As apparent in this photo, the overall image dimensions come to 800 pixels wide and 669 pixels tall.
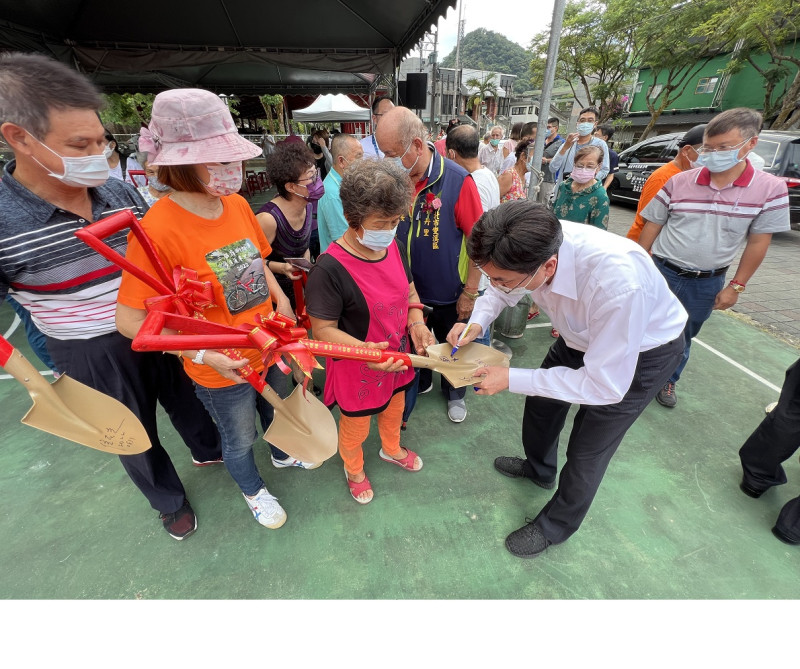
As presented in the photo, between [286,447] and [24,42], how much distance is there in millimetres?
5252

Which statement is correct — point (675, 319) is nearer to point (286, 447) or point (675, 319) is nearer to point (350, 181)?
point (350, 181)

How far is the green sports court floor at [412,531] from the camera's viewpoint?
176cm

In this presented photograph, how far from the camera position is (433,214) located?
2244 millimetres

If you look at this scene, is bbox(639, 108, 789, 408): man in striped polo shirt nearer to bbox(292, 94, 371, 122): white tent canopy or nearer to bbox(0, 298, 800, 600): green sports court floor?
bbox(0, 298, 800, 600): green sports court floor

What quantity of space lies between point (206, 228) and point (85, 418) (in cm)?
75

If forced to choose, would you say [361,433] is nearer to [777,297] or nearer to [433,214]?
[433,214]

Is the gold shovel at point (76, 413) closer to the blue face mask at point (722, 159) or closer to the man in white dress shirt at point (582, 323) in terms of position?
the man in white dress shirt at point (582, 323)

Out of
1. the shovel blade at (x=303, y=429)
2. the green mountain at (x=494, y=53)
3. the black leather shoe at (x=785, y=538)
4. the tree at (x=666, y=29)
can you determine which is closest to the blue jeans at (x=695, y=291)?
the black leather shoe at (x=785, y=538)

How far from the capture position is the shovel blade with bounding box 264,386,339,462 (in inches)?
55.5

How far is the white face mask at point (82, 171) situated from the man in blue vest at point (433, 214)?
1.36 m

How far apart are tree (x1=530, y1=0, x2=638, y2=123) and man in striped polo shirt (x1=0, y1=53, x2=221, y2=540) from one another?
73.2ft

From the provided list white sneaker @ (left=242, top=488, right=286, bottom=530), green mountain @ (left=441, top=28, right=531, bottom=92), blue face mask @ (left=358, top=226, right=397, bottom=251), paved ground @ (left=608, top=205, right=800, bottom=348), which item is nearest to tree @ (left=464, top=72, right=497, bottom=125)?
paved ground @ (left=608, top=205, right=800, bottom=348)

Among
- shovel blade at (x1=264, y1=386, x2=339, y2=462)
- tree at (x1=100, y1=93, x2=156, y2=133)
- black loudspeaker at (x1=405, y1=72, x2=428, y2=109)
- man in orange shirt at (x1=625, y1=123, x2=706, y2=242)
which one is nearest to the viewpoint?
shovel blade at (x1=264, y1=386, x2=339, y2=462)

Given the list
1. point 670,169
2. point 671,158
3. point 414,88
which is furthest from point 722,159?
point 671,158
